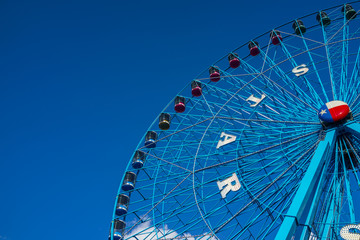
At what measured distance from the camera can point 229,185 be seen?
12.6 metres

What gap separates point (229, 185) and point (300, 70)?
5144mm

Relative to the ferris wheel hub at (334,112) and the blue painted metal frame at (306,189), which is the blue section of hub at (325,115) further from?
the blue painted metal frame at (306,189)

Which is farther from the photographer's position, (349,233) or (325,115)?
(325,115)

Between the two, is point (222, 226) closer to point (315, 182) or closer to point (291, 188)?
point (291, 188)

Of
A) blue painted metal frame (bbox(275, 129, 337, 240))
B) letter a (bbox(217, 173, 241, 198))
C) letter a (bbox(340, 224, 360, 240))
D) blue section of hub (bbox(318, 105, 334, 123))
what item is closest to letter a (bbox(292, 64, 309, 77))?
blue section of hub (bbox(318, 105, 334, 123))

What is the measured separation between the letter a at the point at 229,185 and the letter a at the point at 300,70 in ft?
15.1

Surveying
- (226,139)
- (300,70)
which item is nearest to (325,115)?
(300,70)

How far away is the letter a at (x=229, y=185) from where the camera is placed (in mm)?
12398

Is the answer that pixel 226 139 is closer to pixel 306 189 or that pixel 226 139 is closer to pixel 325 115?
pixel 325 115

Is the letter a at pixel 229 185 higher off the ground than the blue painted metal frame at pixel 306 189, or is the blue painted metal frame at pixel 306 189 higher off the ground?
the letter a at pixel 229 185

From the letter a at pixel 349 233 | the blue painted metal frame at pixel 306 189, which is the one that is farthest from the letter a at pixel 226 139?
the letter a at pixel 349 233

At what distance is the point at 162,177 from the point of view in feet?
46.0

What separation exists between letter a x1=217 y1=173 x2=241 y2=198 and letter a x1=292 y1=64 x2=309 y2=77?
4.61 m

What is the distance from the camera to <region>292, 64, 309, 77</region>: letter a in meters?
14.5
